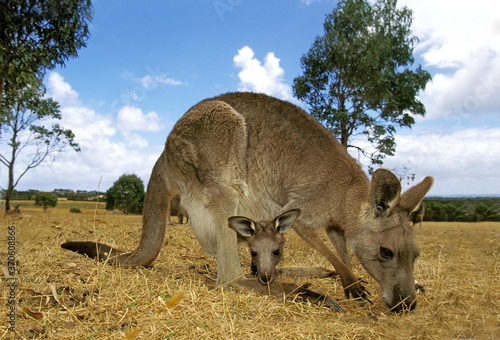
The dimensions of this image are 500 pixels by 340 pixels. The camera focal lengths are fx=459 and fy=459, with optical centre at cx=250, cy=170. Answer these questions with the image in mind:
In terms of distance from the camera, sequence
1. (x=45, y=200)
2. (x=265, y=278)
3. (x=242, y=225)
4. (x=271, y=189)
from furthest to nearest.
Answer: (x=45, y=200) → (x=271, y=189) → (x=242, y=225) → (x=265, y=278)

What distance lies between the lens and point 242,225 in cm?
417

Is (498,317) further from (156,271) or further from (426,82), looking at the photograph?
(426,82)

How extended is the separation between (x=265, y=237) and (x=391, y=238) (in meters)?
1.12

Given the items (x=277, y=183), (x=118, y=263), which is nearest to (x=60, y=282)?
(x=118, y=263)

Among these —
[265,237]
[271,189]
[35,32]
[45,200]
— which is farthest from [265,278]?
[45,200]

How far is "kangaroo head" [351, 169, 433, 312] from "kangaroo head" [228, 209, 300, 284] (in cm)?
67

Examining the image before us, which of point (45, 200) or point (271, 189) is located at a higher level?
point (45, 200)

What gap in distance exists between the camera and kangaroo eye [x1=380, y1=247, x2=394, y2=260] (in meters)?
3.85

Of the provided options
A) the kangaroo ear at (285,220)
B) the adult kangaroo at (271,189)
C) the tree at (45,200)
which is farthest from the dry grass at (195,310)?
the tree at (45,200)

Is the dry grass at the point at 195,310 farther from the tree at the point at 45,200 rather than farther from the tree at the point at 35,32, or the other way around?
the tree at the point at 45,200

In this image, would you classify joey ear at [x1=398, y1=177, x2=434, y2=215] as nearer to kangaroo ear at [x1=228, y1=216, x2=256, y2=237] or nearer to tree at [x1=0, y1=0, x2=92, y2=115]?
kangaroo ear at [x1=228, y1=216, x2=256, y2=237]

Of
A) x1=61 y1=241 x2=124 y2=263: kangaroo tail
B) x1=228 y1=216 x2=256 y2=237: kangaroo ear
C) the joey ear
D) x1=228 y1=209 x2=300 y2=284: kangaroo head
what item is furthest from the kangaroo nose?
x1=61 y1=241 x2=124 y2=263: kangaroo tail

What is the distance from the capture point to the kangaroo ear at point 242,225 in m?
4.11

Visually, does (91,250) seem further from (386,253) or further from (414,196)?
(414,196)
